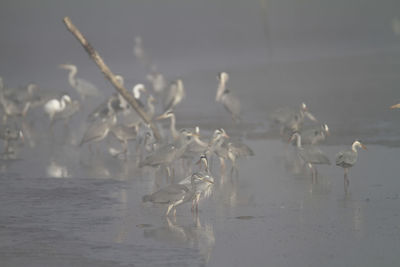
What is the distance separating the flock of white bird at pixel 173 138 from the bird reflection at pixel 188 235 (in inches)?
18.1

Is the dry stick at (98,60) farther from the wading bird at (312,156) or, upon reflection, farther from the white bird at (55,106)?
the white bird at (55,106)

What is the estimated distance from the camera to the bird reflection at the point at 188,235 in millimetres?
7230

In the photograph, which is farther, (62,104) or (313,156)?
(62,104)

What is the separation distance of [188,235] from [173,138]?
5720 mm

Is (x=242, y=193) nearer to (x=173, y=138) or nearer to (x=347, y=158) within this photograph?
(x=347, y=158)

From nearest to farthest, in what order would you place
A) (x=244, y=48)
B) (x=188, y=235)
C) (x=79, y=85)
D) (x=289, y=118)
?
(x=188, y=235) < (x=289, y=118) < (x=79, y=85) < (x=244, y=48)

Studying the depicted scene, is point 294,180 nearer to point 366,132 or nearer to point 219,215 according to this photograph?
point 219,215

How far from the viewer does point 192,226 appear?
26.2ft

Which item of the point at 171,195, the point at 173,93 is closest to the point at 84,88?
the point at 173,93

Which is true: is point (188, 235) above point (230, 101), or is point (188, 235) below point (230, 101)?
below

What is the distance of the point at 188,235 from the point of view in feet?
25.0

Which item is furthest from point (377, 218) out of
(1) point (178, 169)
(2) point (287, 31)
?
(2) point (287, 31)

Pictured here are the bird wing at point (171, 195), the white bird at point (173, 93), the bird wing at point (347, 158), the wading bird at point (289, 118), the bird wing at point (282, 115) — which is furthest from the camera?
the white bird at point (173, 93)

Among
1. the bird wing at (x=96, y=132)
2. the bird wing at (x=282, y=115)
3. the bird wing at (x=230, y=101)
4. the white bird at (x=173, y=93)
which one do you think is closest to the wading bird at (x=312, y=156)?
the bird wing at (x=282, y=115)
